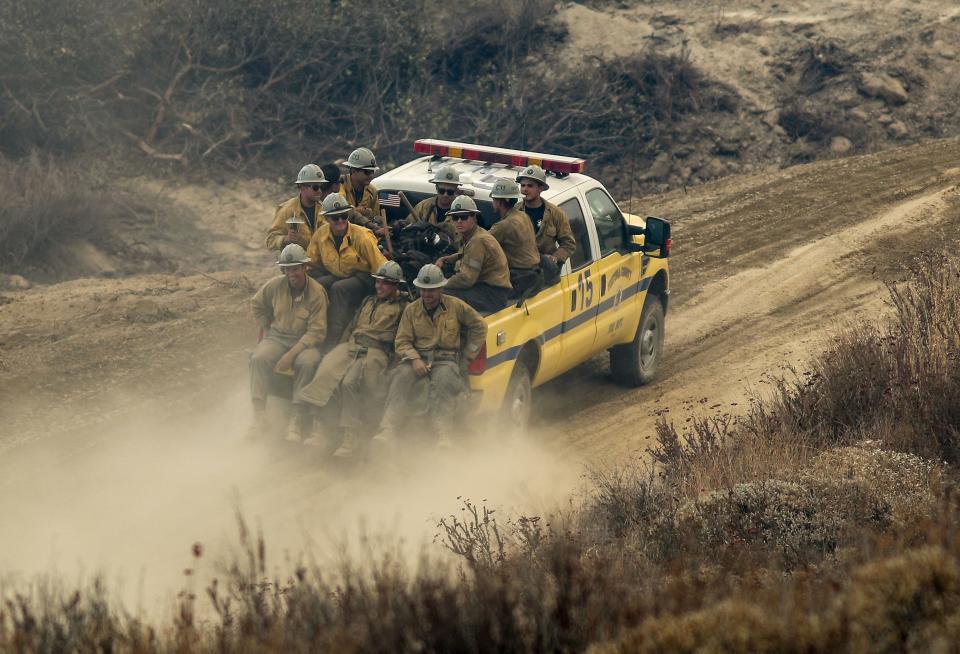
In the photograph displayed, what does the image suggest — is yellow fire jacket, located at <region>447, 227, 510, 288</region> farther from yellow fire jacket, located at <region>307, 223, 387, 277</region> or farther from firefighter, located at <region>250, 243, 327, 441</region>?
firefighter, located at <region>250, 243, 327, 441</region>

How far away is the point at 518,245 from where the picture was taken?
1025cm

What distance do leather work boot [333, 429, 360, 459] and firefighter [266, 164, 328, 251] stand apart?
6.23 feet

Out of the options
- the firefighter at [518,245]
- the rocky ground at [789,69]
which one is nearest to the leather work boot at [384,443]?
the firefighter at [518,245]

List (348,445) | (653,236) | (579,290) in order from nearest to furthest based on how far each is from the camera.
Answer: (348,445) → (579,290) → (653,236)

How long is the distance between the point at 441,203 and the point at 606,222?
1.65 meters

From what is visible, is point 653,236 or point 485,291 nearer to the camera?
point 485,291

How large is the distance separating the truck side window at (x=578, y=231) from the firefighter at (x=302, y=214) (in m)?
Answer: 2.15

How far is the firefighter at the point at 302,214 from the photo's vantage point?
1055 centimetres

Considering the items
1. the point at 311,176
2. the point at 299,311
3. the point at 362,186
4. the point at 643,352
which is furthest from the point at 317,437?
the point at 643,352

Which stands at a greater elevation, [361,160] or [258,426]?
[361,160]

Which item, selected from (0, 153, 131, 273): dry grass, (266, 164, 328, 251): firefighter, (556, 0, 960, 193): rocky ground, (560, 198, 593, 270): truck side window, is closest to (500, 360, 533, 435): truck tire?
(560, 198, 593, 270): truck side window

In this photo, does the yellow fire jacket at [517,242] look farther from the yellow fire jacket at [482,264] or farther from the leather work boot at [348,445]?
the leather work boot at [348,445]

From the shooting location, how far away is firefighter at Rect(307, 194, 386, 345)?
9.94 meters

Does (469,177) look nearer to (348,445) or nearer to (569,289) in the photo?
(569,289)
